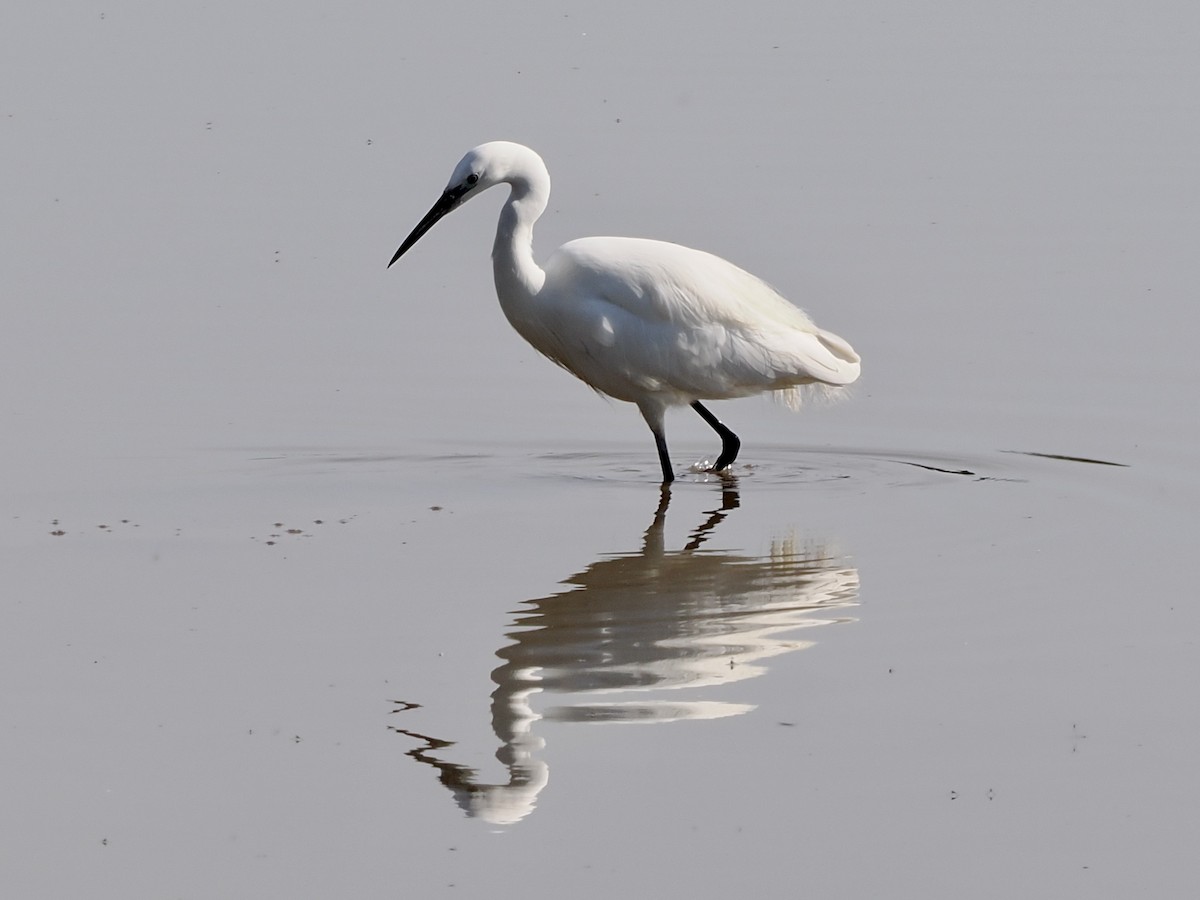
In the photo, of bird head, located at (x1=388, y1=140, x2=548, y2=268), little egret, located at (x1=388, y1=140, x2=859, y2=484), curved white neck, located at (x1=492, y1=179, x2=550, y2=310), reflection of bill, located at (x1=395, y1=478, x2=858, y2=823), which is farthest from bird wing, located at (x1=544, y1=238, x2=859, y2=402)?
reflection of bill, located at (x1=395, y1=478, x2=858, y2=823)

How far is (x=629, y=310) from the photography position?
923 cm

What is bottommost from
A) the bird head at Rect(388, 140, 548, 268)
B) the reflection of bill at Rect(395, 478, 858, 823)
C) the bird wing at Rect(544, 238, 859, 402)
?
the reflection of bill at Rect(395, 478, 858, 823)

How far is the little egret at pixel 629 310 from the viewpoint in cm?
920

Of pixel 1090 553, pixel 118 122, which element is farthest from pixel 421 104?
pixel 1090 553

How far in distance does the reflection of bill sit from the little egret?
0.80 metres

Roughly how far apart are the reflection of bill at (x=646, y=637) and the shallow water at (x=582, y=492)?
0.02m

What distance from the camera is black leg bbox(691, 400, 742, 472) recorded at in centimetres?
997

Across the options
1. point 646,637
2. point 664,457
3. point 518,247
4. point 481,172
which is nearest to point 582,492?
point 664,457

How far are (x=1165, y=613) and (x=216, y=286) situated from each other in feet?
21.5

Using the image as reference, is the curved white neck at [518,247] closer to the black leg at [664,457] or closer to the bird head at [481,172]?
the bird head at [481,172]

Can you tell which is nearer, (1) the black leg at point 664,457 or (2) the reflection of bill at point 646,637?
(2) the reflection of bill at point 646,637

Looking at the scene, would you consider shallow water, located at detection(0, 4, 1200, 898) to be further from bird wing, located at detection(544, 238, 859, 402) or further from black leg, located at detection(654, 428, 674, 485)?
bird wing, located at detection(544, 238, 859, 402)

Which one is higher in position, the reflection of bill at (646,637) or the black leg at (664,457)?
the black leg at (664,457)

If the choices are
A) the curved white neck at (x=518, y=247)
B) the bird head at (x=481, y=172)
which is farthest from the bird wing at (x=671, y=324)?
the bird head at (x=481, y=172)
